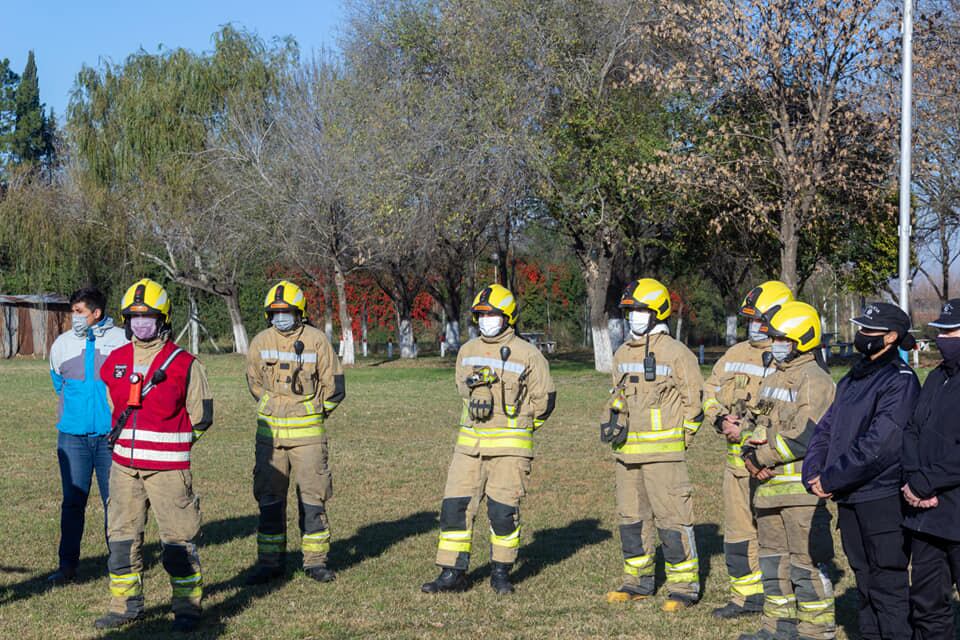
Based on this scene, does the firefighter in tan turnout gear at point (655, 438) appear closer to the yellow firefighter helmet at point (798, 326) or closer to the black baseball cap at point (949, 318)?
the yellow firefighter helmet at point (798, 326)

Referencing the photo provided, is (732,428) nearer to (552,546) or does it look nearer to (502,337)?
(502,337)

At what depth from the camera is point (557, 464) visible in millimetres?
15297

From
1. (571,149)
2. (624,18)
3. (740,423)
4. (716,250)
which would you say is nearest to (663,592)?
(740,423)

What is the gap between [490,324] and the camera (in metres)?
8.45

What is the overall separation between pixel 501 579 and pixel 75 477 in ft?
11.6

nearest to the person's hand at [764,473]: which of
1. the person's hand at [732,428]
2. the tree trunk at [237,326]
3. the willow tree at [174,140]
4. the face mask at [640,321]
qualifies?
the person's hand at [732,428]

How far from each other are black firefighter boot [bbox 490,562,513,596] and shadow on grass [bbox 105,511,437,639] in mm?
1302

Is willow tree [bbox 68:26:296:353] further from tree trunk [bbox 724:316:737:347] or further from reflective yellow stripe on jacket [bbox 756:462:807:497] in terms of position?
reflective yellow stripe on jacket [bbox 756:462:807:497]

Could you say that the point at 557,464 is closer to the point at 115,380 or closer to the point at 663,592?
the point at 663,592

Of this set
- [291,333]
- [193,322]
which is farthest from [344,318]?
[291,333]

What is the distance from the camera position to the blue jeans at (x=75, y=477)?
342 inches

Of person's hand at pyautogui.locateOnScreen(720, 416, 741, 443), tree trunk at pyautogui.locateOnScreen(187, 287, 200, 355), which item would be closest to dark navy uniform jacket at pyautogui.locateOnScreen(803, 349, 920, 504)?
person's hand at pyautogui.locateOnScreen(720, 416, 741, 443)

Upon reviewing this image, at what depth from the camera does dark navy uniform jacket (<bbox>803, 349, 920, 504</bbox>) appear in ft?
19.3

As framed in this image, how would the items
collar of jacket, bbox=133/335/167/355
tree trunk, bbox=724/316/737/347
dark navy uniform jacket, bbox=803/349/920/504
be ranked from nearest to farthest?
dark navy uniform jacket, bbox=803/349/920/504 → collar of jacket, bbox=133/335/167/355 → tree trunk, bbox=724/316/737/347
